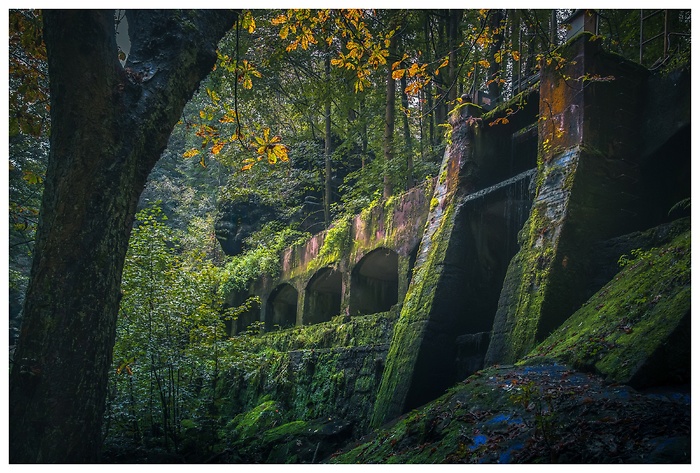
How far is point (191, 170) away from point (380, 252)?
574 inches

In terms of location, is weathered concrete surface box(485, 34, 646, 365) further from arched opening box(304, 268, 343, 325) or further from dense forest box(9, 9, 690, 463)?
arched opening box(304, 268, 343, 325)

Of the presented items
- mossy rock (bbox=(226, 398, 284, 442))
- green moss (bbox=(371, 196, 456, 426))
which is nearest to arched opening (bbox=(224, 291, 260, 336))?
mossy rock (bbox=(226, 398, 284, 442))

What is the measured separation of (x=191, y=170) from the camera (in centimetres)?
2320

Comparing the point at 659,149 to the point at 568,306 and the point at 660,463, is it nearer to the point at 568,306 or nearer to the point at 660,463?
the point at 568,306

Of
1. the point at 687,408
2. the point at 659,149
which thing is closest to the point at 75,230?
the point at 687,408

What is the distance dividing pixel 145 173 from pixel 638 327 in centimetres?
387

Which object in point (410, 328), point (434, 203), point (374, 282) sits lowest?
point (410, 328)

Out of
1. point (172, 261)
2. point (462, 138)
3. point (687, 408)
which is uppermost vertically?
point (462, 138)

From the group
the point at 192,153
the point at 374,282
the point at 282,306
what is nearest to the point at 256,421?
the point at 374,282

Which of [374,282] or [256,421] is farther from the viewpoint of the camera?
[374,282]

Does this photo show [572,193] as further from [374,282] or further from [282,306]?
[282,306]

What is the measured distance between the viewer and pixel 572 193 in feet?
21.7

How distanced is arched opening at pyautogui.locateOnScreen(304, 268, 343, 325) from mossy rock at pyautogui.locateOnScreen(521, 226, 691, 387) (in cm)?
688

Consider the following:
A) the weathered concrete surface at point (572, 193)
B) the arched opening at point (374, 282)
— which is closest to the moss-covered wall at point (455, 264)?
the weathered concrete surface at point (572, 193)
